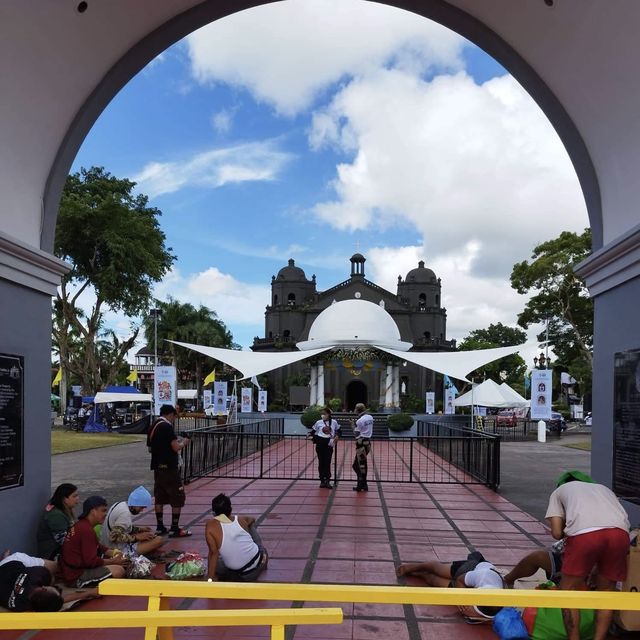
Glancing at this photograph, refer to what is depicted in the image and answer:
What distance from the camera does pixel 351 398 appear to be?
165 feet

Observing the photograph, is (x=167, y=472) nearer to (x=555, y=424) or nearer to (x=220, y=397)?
(x=220, y=397)

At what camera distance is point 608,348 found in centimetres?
597

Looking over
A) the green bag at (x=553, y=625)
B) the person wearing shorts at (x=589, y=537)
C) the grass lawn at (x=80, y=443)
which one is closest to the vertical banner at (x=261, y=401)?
the grass lawn at (x=80, y=443)

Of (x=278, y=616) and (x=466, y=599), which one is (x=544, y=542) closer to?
(x=466, y=599)

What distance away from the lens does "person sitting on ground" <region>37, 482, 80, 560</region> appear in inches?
222

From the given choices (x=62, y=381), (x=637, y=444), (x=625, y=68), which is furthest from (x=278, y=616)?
(x=62, y=381)

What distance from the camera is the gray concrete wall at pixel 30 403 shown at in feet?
17.8

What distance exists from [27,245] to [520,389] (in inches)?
2381

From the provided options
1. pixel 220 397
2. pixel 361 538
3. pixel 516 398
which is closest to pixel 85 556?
pixel 361 538

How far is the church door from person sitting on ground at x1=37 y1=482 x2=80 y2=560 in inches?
1740

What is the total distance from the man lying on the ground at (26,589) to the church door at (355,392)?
45412 mm

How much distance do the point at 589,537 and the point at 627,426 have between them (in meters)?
2.00

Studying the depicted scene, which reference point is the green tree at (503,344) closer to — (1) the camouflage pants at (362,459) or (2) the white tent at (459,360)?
(2) the white tent at (459,360)

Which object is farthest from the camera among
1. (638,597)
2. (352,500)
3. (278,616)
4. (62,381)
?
(62,381)
